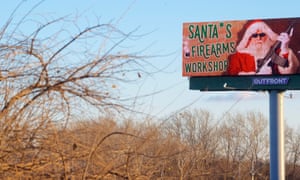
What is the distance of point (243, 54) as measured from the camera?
3206 centimetres

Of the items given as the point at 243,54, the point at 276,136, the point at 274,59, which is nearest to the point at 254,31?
the point at 243,54

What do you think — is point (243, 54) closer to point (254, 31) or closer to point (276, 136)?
point (254, 31)

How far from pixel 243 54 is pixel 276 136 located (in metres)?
4.03

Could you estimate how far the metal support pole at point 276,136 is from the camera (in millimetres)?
30741

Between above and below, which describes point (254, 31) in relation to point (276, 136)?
above

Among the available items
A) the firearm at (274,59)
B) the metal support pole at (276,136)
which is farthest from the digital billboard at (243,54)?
the metal support pole at (276,136)

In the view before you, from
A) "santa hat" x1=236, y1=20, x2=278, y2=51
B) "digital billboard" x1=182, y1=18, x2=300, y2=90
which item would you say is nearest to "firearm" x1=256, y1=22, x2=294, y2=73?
"digital billboard" x1=182, y1=18, x2=300, y2=90

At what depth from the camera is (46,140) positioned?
15.5 feet

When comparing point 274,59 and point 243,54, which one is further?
point 243,54

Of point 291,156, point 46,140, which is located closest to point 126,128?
point 46,140

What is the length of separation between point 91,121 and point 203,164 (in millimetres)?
1297

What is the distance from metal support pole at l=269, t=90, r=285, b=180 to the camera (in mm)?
30741

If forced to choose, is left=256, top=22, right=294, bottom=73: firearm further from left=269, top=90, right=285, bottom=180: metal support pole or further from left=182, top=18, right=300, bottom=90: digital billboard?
left=269, top=90, right=285, bottom=180: metal support pole

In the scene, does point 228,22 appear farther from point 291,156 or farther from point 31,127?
point 31,127
